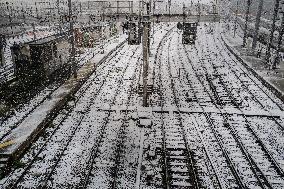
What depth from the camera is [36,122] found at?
53.3ft

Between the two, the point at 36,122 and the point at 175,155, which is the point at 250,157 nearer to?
the point at 175,155

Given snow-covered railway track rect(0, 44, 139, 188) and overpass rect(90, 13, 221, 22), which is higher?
overpass rect(90, 13, 221, 22)

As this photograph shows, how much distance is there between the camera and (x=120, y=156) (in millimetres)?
13344

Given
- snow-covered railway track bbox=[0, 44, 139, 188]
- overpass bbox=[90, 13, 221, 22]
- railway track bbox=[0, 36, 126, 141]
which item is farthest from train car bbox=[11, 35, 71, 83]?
overpass bbox=[90, 13, 221, 22]

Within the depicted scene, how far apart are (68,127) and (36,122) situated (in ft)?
5.77

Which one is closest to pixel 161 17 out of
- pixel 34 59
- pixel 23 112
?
pixel 34 59

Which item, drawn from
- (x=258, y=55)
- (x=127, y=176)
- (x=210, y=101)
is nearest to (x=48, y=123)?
(x=127, y=176)

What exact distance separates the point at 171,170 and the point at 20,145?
691cm

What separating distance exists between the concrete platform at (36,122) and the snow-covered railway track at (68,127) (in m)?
0.60

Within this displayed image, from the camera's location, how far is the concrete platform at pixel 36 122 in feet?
44.3

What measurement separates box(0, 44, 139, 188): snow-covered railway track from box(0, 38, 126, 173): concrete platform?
60 centimetres

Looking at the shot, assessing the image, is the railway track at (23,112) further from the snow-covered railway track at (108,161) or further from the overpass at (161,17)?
the overpass at (161,17)

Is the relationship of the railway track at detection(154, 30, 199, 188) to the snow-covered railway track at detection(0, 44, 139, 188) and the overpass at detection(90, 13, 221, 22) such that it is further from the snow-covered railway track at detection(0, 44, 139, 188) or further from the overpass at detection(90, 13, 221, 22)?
the overpass at detection(90, 13, 221, 22)

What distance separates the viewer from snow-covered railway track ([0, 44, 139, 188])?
12055mm
